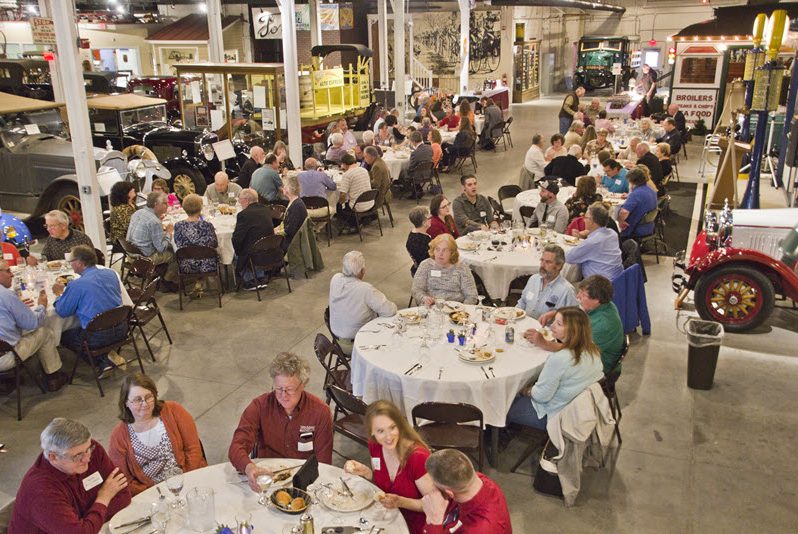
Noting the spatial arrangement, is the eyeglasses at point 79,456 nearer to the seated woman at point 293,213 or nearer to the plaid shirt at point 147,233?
the plaid shirt at point 147,233

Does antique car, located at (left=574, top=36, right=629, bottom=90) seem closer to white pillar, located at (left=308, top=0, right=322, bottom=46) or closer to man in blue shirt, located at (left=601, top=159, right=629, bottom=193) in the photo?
white pillar, located at (left=308, top=0, right=322, bottom=46)

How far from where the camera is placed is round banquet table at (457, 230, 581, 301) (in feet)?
21.5

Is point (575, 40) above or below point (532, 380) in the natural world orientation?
above

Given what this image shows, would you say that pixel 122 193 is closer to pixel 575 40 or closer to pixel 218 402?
pixel 218 402

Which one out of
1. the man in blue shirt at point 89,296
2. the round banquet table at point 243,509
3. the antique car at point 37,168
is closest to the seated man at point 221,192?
the antique car at point 37,168

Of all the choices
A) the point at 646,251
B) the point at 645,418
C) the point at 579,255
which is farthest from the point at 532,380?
the point at 646,251

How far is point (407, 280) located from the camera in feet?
27.5

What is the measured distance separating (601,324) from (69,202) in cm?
793

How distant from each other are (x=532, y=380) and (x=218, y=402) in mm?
2565

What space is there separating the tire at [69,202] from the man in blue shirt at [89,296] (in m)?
4.44

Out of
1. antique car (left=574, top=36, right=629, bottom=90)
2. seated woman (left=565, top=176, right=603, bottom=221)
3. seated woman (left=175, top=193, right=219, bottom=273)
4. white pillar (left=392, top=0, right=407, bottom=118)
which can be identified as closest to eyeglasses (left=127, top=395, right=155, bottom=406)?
Answer: seated woman (left=175, top=193, right=219, bottom=273)

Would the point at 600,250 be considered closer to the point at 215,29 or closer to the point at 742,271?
the point at 742,271

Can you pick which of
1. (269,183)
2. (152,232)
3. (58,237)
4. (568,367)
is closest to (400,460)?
(568,367)

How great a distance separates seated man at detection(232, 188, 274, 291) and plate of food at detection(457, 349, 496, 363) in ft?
11.9
